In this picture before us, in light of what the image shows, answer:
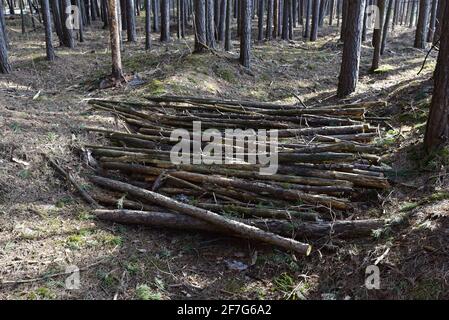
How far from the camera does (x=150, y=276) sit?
4340 millimetres

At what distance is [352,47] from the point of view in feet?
33.7

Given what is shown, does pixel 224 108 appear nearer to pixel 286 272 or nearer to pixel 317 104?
pixel 317 104

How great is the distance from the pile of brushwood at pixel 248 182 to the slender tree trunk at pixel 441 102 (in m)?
0.81

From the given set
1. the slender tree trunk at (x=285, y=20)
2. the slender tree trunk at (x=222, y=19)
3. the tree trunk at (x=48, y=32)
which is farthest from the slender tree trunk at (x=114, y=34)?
the slender tree trunk at (x=285, y=20)

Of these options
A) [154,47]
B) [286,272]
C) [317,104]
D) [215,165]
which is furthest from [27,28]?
[286,272]

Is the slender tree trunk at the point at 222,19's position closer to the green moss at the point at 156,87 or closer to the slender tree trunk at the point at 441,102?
the green moss at the point at 156,87

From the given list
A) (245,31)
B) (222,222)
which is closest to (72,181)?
(222,222)

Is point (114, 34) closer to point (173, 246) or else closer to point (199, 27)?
point (199, 27)

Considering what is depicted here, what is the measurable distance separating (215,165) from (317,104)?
559 centimetres

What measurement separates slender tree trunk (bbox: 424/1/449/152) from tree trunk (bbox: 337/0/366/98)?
4.46 metres

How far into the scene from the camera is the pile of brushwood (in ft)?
15.8

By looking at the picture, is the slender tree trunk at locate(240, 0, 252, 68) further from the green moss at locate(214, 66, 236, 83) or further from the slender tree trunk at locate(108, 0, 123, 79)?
the slender tree trunk at locate(108, 0, 123, 79)

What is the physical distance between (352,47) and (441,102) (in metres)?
5.02

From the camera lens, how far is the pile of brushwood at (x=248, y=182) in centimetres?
481
